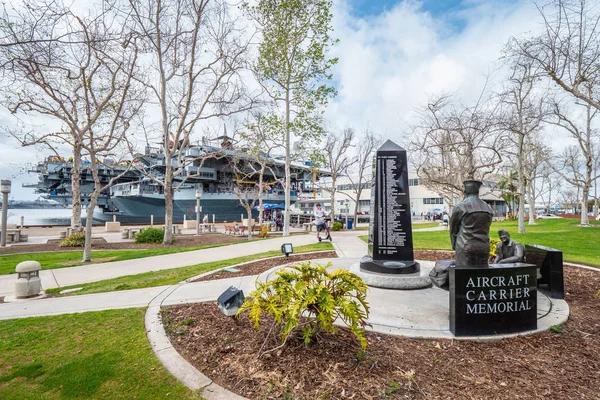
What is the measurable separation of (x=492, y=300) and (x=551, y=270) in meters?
2.76

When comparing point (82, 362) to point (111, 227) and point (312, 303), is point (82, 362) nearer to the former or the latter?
point (312, 303)

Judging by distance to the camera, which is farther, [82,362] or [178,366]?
[82,362]

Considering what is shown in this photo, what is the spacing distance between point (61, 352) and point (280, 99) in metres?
18.2

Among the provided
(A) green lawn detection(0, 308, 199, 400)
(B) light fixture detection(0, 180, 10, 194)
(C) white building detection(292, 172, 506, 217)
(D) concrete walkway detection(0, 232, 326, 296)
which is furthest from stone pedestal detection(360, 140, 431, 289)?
(C) white building detection(292, 172, 506, 217)

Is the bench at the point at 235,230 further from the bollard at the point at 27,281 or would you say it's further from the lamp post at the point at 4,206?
the bollard at the point at 27,281

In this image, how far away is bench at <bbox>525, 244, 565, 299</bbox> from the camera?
17.1 feet

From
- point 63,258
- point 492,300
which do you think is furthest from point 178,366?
point 63,258

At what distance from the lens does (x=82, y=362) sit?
3.24 metres

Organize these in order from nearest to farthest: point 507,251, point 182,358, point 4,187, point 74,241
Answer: point 182,358, point 507,251, point 74,241, point 4,187

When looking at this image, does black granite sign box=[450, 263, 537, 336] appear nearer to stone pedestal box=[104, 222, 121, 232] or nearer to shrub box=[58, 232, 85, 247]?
shrub box=[58, 232, 85, 247]

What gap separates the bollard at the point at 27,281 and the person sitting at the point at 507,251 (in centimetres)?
976

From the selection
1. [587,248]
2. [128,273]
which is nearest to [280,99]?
[128,273]

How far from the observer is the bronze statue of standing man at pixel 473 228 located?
471 centimetres

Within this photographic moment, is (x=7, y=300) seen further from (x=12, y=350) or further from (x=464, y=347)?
(x=464, y=347)
